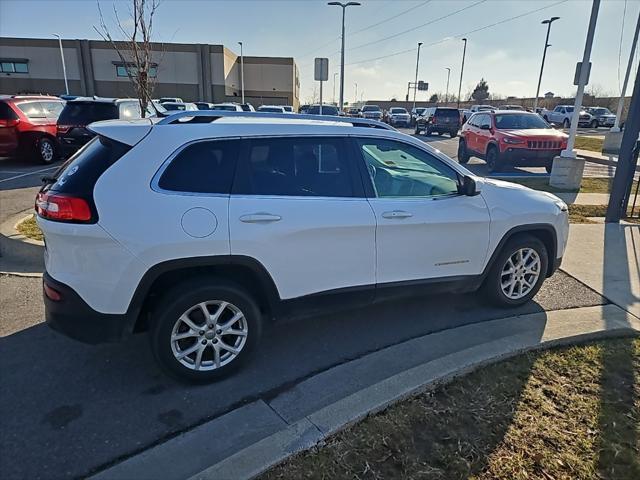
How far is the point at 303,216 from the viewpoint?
299 cm

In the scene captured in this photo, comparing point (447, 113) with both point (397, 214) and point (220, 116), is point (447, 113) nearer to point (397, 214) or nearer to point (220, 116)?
point (397, 214)

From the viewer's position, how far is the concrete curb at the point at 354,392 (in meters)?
2.24

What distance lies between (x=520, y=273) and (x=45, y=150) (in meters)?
13.0

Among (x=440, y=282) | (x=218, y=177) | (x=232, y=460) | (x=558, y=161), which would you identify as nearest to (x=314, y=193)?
(x=218, y=177)

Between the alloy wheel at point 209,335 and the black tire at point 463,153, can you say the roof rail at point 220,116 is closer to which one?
the alloy wheel at point 209,335

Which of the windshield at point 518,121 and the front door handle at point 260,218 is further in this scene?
the windshield at point 518,121

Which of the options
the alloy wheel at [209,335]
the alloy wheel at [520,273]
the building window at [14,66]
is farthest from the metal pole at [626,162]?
the building window at [14,66]

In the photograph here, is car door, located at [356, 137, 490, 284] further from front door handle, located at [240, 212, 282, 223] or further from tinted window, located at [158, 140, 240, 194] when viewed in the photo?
tinted window, located at [158, 140, 240, 194]

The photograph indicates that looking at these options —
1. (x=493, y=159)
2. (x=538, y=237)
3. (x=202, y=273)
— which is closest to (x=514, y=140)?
(x=493, y=159)

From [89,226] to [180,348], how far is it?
100 cm

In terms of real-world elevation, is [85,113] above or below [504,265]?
above

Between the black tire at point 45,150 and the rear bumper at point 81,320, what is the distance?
37.4 ft

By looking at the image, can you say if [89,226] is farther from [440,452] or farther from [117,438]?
[440,452]

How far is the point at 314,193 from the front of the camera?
3137 mm
